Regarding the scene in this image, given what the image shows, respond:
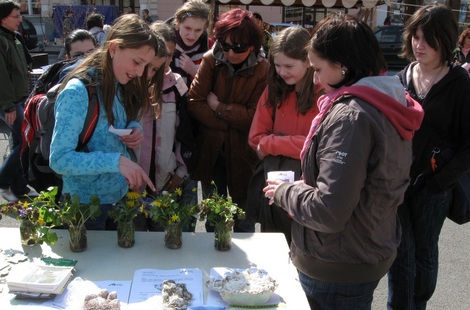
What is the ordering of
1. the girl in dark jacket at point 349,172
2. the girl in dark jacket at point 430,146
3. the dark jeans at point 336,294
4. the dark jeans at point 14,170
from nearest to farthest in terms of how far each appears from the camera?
the girl in dark jacket at point 349,172 → the dark jeans at point 336,294 → the girl in dark jacket at point 430,146 → the dark jeans at point 14,170

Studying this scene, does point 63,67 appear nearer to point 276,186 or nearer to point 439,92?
point 276,186

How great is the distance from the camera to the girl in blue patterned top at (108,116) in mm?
1772

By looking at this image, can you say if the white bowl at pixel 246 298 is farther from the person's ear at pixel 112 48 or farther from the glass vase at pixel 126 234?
the person's ear at pixel 112 48

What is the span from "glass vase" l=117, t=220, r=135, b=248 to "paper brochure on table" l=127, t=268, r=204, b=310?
20cm

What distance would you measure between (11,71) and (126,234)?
3371mm

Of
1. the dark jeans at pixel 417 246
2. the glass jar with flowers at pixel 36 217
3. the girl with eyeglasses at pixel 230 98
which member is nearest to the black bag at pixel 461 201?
the dark jeans at pixel 417 246

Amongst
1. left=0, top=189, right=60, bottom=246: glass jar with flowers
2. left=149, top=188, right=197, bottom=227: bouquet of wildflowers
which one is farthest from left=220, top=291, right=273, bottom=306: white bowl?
left=0, top=189, right=60, bottom=246: glass jar with flowers

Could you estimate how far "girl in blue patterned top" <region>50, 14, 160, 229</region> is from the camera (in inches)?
69.8

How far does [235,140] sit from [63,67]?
0.96 meters

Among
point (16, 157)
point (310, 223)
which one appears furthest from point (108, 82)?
point (16, 157)

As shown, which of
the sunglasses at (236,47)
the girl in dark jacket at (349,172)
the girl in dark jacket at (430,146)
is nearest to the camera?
the girl in dark jacket at (349,172)

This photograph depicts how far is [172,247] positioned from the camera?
1.86 meters

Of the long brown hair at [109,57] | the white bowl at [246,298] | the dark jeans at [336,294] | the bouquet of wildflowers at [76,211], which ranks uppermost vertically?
the long brown hair at [109,57]

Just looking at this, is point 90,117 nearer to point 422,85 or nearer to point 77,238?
point 77,238
